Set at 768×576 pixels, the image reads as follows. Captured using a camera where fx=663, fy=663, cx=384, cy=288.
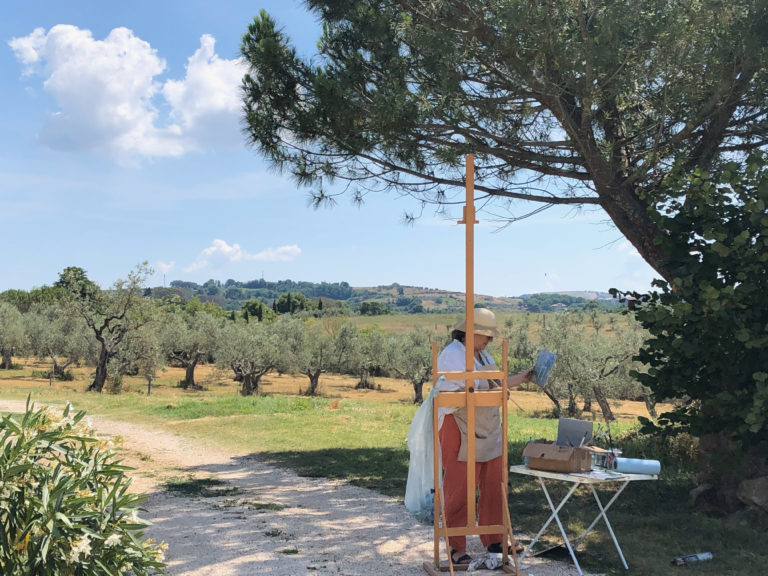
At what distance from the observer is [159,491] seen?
26.2 ft

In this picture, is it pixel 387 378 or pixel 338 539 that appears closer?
pixel 338 539

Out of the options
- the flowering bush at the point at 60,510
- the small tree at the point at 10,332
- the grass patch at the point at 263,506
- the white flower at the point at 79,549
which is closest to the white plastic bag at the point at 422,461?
the flowering bush at the point at 60,510

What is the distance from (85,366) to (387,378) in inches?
904

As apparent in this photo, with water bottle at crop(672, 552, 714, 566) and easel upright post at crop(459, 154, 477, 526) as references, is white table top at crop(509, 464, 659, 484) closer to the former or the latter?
easel upright post at crop(459, 154, 477, 526)

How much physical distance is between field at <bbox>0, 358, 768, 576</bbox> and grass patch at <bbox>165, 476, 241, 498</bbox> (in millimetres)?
1380

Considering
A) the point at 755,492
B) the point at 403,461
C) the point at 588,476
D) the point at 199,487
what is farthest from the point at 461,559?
the point at 403,461

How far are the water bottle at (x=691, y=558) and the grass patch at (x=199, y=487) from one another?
492cm

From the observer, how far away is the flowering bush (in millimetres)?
3422

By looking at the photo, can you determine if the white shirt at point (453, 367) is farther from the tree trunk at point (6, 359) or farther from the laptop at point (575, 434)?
the tree trunk at point (6, 359)

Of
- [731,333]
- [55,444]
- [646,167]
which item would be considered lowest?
[55,444]

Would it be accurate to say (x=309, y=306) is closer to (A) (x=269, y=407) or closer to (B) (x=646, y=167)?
(A) (x=269, y=407)

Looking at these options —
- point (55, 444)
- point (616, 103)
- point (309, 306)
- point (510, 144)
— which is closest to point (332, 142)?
point (510, 144)

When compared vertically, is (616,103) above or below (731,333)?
above

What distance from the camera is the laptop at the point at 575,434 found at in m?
4.92
